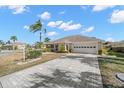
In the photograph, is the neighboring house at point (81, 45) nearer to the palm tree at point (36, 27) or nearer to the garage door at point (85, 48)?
the garage door at point (85, 48)

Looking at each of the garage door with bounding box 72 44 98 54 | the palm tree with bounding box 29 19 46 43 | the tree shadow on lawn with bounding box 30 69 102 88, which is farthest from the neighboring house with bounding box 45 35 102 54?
the tree shadow on lawn with bounding box 30 69 102 88

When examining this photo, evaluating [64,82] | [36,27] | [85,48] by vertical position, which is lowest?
[64,82]

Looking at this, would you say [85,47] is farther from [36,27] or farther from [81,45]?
[36,27]

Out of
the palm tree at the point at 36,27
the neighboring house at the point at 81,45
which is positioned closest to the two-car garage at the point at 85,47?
the neighboring house at the point at 81,45

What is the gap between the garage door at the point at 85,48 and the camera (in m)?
28.9

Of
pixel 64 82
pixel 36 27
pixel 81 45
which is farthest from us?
pixel 36 27

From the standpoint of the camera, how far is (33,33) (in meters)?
35.6

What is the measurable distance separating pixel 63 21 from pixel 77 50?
5.67 meters

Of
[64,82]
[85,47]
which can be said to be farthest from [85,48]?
[64,82]

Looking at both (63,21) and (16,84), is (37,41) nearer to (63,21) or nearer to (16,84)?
(63,21)

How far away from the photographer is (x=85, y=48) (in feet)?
98.6

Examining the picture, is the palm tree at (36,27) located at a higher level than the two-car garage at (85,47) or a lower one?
higher

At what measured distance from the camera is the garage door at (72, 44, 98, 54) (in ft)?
94.9
